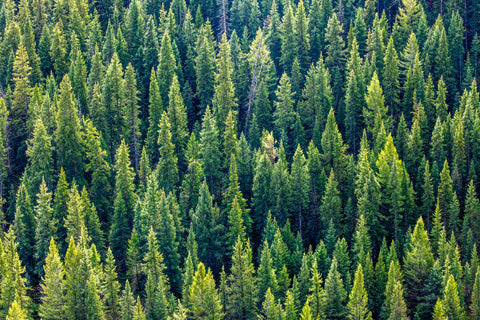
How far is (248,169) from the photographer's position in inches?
3337

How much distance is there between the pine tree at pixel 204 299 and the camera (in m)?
67.4

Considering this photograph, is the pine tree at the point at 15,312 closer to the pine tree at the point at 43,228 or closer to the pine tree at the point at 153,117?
the pine tree at the point at 43,228

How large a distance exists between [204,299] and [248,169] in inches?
857

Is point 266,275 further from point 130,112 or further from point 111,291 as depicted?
point 130,112

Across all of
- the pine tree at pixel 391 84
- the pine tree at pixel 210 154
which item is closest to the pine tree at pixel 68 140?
the pine tree at pixel 210 154

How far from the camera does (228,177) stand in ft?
272

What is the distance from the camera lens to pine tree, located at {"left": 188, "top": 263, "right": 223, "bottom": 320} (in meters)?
67.4

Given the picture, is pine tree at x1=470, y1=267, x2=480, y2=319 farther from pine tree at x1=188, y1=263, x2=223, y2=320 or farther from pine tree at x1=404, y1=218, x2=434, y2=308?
pine tree at x1=188, y1=263, x2=223, y2=320

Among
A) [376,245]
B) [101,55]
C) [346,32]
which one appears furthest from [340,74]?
[101,55]

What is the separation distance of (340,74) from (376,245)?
30.4m

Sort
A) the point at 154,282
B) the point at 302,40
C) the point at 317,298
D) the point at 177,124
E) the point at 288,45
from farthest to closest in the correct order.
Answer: the point at 302,40 → the point at 288,45 → the point at 177,124 → the point at 154,282 → the point at 317,298

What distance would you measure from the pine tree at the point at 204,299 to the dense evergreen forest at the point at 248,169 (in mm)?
161

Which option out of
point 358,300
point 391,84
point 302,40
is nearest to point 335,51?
point 302,40

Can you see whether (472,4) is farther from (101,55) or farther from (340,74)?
(101,55)
